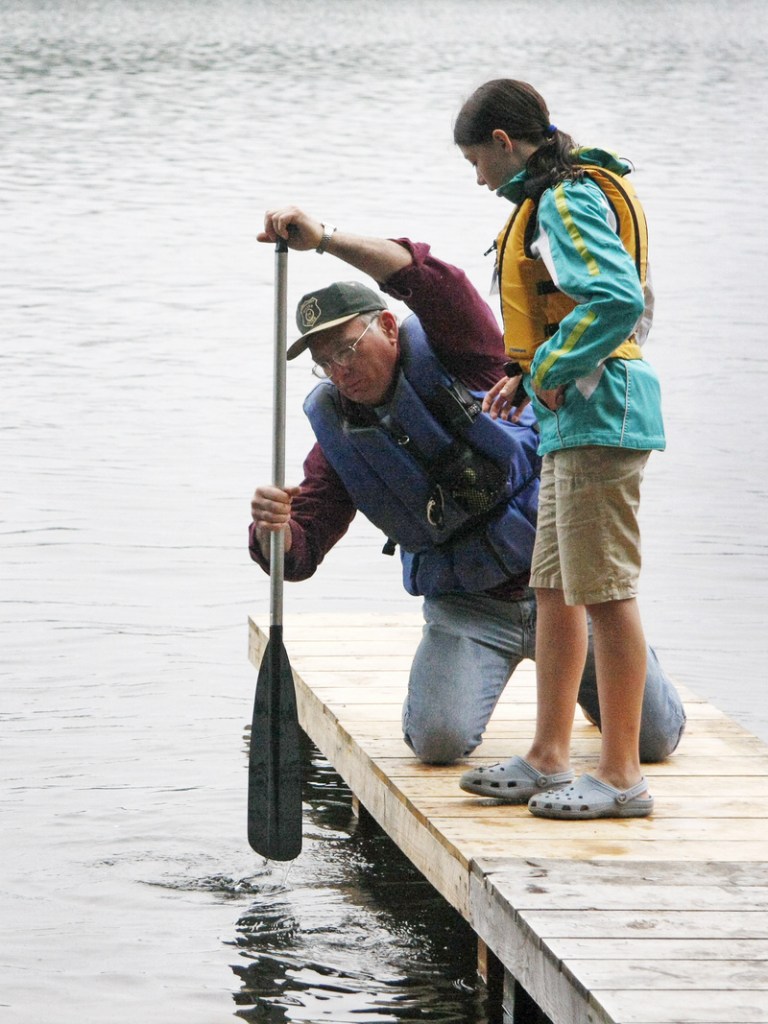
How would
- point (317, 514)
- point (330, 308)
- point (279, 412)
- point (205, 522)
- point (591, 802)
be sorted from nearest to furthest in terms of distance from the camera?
point (591, 802), point (330, 308), point (279, 412), point (317, 514), point (205, 522)

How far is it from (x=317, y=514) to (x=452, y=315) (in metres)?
0.59

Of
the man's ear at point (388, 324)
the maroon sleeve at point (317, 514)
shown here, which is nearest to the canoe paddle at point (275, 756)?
the maroon sleeve at point (317, 514)

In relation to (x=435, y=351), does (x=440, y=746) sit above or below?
below

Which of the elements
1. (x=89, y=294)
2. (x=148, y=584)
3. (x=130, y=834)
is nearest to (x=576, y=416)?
(x=130, y=834)

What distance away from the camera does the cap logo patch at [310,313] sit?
4.30 m

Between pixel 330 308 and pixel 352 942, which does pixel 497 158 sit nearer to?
pixel 330 308

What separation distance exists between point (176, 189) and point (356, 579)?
13043 mm

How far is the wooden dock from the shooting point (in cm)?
326

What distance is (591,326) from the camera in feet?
12.2

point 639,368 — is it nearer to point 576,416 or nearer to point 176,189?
point 576,416

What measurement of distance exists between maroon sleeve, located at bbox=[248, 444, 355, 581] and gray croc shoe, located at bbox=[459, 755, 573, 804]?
697mm

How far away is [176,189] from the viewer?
20.1 metres

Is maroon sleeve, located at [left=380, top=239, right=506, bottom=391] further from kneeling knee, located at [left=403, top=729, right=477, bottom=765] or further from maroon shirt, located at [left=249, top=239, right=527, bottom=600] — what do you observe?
kneeling knee, located at [left=403, top=729, right=477, bottom=765]

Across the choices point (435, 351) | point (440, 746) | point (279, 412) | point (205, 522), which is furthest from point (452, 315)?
point (205, 522)
